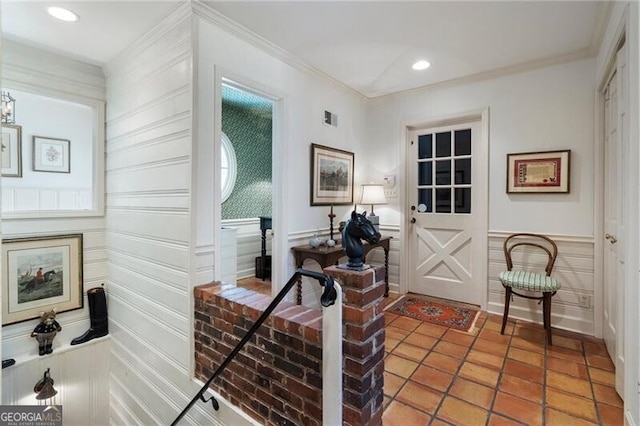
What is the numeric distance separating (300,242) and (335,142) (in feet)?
3.97

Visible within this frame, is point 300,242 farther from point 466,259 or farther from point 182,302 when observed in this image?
point 466,259

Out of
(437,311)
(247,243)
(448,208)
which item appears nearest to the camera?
(437,311)

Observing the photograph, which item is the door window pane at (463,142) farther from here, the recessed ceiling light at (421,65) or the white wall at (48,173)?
the white wall at (48,173)

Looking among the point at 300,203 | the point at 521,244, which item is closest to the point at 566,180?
the point at 521,244

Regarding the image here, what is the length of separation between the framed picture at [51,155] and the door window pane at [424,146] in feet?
12.6

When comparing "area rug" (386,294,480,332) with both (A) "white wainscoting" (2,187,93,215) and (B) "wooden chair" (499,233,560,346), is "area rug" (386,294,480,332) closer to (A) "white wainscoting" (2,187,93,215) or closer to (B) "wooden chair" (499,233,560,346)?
(B) "wooden chair" (499,233,560,346)

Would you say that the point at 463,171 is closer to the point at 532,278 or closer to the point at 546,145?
the point at 546,145

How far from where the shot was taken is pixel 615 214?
2.26m

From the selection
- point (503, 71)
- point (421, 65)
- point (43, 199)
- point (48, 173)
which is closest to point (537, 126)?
point (503, 71)

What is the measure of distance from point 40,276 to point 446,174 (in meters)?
4.10

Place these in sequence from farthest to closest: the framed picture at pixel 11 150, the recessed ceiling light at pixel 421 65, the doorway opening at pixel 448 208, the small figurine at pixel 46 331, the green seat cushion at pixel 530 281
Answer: the doorway opening at pixel 448 208, the recessed ceiling light at pixel 421 65, the framed picture at pixel 11 150, the small figurine at pixel 46 331, the green seat cushion at pixel 530 281

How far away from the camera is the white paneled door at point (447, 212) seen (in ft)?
11.4

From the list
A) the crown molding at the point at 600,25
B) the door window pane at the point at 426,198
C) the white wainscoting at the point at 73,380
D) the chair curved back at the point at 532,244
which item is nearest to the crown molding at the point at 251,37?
the door window pane at the point at 426,198

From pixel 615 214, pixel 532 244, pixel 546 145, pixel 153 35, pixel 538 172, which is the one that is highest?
pixel 153 35
